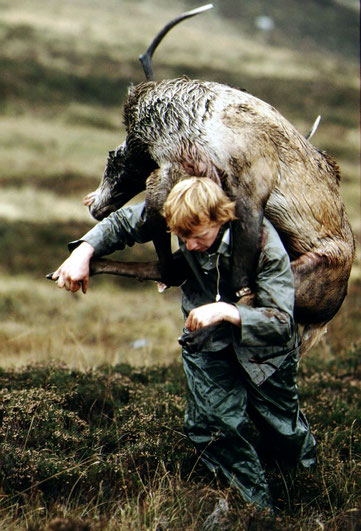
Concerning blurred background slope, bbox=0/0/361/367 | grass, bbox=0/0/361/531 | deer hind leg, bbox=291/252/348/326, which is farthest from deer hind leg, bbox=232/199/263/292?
blurred background slope, bbox=0/0/361/367

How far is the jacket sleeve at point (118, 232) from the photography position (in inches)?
157

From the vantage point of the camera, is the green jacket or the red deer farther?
the red deer

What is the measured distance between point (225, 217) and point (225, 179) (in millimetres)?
344

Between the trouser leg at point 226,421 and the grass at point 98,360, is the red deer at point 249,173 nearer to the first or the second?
the trouser leg at point 226,421

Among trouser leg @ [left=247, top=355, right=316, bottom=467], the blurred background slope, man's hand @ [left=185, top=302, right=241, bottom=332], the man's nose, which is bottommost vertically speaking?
the blurred background slope

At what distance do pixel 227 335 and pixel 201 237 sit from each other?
63 cm

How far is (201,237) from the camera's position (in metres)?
3.48

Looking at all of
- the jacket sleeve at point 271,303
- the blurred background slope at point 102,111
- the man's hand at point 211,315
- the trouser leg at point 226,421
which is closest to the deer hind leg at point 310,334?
the trouser leg at point 226,421

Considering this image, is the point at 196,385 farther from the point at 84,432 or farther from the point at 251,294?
the point at 84,432

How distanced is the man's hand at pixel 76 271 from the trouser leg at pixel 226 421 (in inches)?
31.7

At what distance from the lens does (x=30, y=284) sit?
12133 mm

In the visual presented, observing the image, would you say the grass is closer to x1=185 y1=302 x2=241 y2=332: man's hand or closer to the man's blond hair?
x1=185 y1=302 x2=241 y2=332: man's hand

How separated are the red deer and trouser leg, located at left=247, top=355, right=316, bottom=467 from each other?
378mm

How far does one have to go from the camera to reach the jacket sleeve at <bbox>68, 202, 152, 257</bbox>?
398 cm
